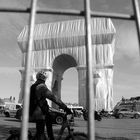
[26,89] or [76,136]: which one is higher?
[26,89]

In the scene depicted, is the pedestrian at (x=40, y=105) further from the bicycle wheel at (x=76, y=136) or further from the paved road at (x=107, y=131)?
the paved road at (x=107, y=131)

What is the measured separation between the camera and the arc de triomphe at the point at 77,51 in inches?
1446

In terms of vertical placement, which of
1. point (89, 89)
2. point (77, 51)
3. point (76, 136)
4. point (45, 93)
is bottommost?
point (76, 136)

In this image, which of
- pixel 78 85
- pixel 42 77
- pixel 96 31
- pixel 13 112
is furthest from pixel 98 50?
pixel 42 77

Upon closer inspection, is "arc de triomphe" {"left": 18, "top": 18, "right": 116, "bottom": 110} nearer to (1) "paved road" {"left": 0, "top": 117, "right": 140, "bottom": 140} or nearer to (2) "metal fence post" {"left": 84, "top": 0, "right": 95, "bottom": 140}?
(1) "paved road" {"left": 0, "top": 117, "right": 140, "bottom": 140}

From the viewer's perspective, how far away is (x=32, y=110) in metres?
3.68

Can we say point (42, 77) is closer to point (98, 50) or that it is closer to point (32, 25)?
point (32, 25)

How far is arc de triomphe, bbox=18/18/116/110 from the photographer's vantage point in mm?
36719

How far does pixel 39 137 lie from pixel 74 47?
36.2m

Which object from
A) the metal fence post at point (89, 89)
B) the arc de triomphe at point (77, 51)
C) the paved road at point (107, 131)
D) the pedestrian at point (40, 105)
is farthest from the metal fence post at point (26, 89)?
the arc de triomphe at point (77, 51)

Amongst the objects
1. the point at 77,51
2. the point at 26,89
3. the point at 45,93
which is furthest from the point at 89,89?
the point at 77,51

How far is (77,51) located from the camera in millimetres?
39312

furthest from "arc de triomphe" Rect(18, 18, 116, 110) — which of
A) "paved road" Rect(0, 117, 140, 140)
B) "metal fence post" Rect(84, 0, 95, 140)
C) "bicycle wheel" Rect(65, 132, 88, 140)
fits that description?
"metal fence post" Rect(84, 0, 95, 140)

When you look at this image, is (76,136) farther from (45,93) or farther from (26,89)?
(26,89)
